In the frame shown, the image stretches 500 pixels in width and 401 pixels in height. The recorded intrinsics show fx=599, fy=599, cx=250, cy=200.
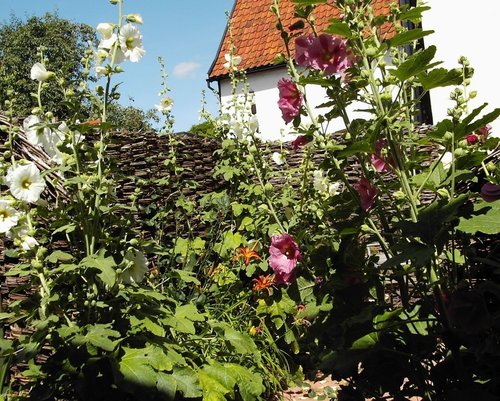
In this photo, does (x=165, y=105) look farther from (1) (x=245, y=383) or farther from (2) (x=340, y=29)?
(2) (x=340, y=29)

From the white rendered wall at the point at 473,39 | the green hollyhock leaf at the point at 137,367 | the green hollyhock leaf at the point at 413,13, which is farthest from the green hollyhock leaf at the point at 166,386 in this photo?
the white rendered wall at the point at 473,39

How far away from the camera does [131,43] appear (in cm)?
219

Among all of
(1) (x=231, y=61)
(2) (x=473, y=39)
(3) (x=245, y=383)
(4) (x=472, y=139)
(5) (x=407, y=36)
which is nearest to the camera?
(5) (x=407, y=36)

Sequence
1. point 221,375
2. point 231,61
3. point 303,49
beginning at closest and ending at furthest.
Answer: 1. point 303,49
2. point 221,375
3. point 231,61

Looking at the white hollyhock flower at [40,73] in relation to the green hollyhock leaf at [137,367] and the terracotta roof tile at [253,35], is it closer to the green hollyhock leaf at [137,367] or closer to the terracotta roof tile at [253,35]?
the green hollyhock leaf at [137,367]

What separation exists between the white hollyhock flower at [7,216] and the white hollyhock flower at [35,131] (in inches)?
9.5

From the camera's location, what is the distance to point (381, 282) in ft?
5.37

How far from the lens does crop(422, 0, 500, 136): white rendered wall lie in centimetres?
915

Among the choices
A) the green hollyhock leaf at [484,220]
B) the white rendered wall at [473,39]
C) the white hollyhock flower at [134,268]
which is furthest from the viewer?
the white rendered wall at [473,39]

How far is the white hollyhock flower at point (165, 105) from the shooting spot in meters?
3.98

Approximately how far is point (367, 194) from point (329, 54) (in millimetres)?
387

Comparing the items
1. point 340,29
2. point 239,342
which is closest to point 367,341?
point 340,29

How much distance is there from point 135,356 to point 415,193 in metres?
1.02

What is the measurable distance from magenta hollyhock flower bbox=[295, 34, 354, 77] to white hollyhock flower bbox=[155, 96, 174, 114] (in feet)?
8.04
